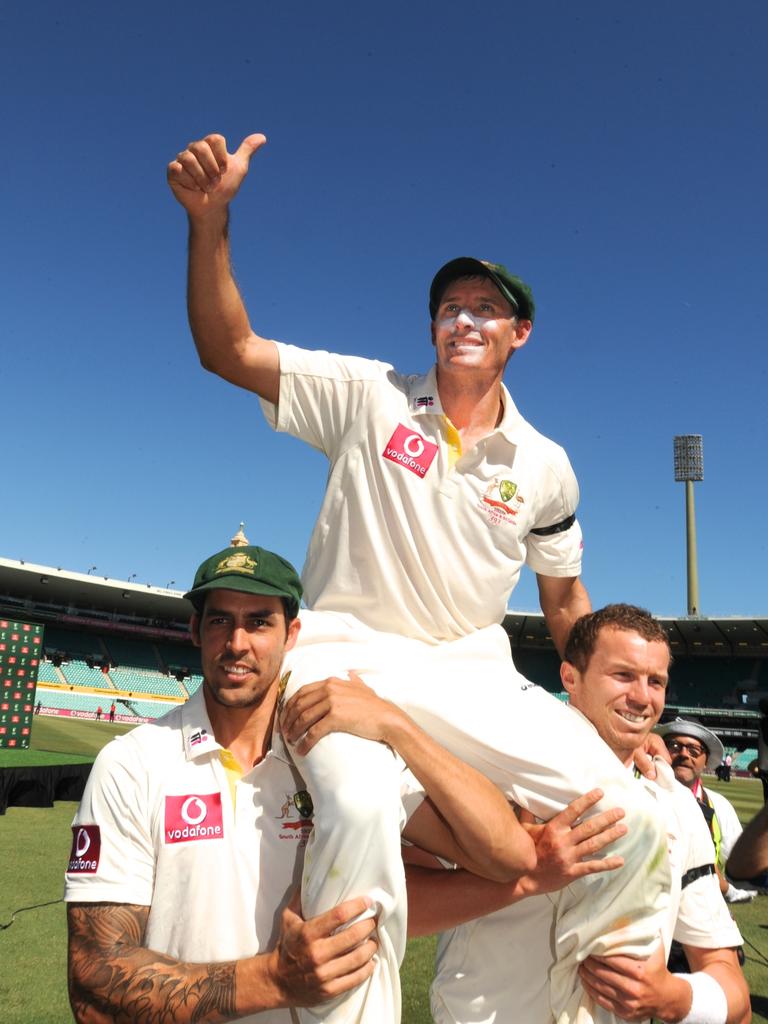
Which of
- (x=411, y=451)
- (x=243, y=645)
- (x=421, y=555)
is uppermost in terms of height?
(x=411, y=451)

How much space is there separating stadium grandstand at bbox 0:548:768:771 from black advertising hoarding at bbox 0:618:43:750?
2433 centimetres

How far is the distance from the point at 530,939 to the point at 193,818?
1.07 meters

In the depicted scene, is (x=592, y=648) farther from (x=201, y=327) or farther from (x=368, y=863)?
(x=201, y=327)

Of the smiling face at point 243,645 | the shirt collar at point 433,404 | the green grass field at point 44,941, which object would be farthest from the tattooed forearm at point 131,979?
the green grass field at point 44,941

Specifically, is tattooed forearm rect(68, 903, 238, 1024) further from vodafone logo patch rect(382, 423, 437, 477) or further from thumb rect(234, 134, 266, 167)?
thumb rect(234, 134, 266, 167)

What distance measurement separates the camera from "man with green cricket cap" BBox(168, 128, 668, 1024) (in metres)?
1.88

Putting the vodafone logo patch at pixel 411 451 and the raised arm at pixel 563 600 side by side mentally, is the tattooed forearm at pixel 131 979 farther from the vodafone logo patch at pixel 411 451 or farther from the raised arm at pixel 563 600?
the raised arm at pixel 563 600

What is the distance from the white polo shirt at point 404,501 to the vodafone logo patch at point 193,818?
0.67 meters

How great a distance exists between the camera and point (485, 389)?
2711 millimetres

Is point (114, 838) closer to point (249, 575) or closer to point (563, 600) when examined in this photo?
point (249, 575)

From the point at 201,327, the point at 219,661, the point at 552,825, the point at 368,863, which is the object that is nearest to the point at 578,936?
the point at 552,825

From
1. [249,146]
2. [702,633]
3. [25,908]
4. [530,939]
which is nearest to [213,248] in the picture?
[249,146]

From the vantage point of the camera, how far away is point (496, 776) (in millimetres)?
2117

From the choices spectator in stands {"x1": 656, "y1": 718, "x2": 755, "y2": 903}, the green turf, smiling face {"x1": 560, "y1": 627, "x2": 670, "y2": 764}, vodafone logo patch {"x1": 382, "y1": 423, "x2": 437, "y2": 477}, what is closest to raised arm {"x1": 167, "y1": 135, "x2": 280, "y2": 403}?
vodafone logo patch {"x1": 382, "y1": 423, "x2": 437, "y2": 477}
